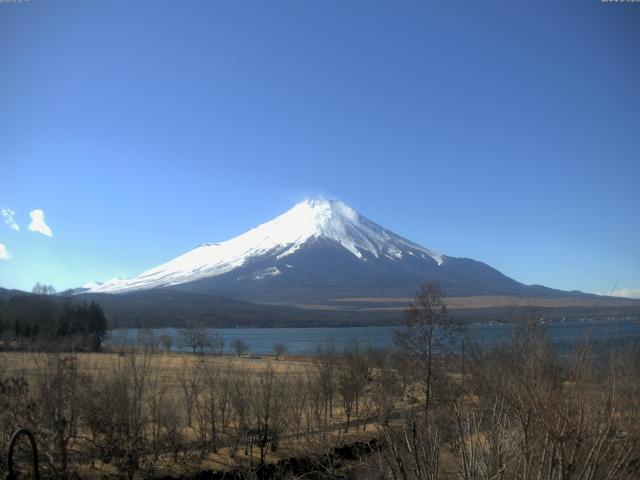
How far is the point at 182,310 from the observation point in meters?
174

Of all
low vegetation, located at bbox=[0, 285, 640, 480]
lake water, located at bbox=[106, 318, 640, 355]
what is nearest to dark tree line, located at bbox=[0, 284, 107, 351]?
lake water, located at bbox=[106, 318, 640, 355]

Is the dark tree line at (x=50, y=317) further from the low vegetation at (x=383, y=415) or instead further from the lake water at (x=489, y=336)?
the low vegetation at (x=383, y=415)

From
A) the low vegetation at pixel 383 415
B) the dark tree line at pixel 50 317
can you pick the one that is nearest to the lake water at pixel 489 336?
the low vegetation at pixel 383 415

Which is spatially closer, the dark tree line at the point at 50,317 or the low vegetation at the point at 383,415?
the low vegetation at the point at 383,415

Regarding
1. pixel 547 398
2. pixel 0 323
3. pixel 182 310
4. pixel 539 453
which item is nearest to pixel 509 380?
pixel 539 453

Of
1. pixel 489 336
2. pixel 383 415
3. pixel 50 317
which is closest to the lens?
pixel 383 415

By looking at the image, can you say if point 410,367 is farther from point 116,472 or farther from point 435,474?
point 435,474

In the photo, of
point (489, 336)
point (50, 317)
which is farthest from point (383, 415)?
point (50, 317)

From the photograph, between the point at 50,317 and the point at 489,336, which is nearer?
the point at 489,336

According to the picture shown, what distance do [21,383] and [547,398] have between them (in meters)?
13.0

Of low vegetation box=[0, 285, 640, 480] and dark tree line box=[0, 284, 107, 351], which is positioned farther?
dark tree line box=[0, 284, 107, 351]

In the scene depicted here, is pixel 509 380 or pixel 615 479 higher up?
pixel 509 380

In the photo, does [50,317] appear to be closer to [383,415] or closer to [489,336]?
[489,336]

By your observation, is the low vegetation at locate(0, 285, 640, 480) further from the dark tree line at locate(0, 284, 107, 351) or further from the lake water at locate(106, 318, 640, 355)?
the dark tree line at locate(0, 284, 107, 351)
